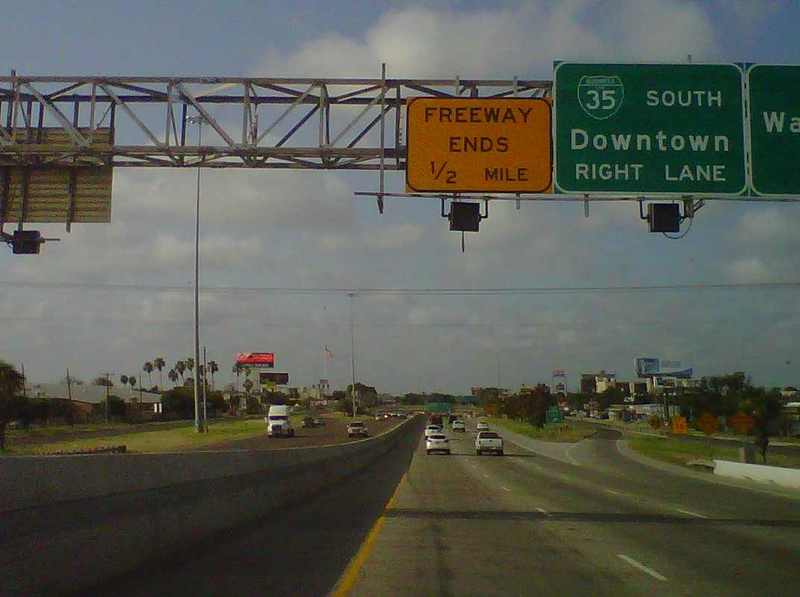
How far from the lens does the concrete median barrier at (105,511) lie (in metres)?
9.20

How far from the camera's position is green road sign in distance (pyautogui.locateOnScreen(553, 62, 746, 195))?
18.3 m

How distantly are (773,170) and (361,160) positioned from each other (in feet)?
27.1

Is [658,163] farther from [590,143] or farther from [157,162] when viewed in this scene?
[157,162]

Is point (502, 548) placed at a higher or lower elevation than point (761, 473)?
higher

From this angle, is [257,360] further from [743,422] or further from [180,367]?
[743,422]

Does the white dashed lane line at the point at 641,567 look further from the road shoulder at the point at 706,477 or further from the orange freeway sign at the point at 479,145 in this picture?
the road shoulder at the point at 706,477

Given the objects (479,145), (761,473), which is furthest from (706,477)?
(479,145)

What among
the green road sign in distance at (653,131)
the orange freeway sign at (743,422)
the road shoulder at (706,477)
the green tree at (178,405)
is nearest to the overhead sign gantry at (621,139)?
the green road sign in distance at (653,131)

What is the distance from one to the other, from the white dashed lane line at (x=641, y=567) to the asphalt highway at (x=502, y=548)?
3 cm

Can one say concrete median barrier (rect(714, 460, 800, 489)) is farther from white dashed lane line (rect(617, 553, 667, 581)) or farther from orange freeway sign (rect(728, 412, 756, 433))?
white dashed lane line (rect(617, 553, 667, 581))

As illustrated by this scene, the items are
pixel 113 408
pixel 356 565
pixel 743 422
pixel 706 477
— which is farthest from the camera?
pixel 113 408

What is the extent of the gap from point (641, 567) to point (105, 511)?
7298mm

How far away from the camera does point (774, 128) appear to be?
18469mm

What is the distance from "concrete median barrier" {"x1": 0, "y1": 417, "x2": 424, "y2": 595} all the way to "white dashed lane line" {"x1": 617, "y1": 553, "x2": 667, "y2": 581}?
21.2 feet
